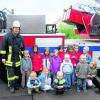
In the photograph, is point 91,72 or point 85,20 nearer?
point 91,72

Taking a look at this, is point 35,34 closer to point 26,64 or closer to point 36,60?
point 36,60

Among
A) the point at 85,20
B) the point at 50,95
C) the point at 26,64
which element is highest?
the point at 85,20

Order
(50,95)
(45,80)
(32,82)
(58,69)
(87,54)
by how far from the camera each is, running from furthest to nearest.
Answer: (87,54)
(58,69)
(45,80)
(32,82)
(50,95)

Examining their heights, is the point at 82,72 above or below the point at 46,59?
below

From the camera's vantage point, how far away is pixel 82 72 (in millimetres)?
7375

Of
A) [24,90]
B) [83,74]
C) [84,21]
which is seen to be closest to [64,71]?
[83,74]

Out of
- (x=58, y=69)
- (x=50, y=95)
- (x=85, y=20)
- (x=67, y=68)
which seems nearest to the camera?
(x=50, y=95)

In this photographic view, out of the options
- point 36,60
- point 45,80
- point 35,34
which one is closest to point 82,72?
point 45,80

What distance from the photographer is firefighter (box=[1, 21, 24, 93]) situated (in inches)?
283

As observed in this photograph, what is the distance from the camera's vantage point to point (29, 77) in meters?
7.28

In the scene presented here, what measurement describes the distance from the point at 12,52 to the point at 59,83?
1150mm

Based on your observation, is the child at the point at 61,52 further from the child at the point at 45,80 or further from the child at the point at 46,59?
the child at the point at 45,80

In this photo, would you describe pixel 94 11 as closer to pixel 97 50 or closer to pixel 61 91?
pixel 97 50

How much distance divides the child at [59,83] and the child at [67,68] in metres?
0.26
